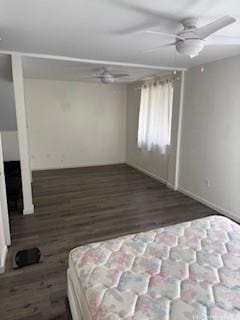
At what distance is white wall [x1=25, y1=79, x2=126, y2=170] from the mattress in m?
4.82

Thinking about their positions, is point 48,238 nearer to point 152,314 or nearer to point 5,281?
point 5,281

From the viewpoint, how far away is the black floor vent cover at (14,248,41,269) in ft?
7.91

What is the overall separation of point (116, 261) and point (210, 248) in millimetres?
711

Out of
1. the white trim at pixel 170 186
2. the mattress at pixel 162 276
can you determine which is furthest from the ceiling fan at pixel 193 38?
the white trim at pixel 170 186

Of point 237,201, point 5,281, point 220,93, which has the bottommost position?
point 5,281

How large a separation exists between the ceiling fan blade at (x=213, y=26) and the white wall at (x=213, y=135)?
172 cm

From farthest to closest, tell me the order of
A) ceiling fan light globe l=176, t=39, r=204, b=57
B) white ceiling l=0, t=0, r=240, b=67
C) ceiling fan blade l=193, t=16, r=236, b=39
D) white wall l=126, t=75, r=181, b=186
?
1. white wall l=126, t=75, r=181, b=186
2. ceiling fan light globe l=176, t=39, r=204, b=57
3. white ceiling l=0, t=0, r=240, b=67
4. ceiling fan blade l=193, t=16, r=236, b=39

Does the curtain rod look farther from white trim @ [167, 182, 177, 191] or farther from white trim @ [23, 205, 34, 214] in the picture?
white trim @ [23, 205, 34, 214]

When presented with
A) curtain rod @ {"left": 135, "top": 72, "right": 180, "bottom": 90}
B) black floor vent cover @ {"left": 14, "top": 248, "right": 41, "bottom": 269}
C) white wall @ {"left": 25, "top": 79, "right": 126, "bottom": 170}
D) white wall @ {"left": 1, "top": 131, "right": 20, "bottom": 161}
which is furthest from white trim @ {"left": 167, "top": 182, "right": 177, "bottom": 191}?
white wall @ {"left": 1, "top": 131, "right": 20, "bottom": 161}

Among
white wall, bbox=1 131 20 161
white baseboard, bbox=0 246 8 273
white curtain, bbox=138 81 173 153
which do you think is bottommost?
white baseboard, bbox=0 246 8 273

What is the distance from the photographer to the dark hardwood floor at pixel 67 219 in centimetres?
199

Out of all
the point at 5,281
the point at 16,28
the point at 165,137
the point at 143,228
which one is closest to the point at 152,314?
the point at 5,281

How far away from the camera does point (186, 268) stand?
150cm

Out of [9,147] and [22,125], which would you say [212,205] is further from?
[9,147]
